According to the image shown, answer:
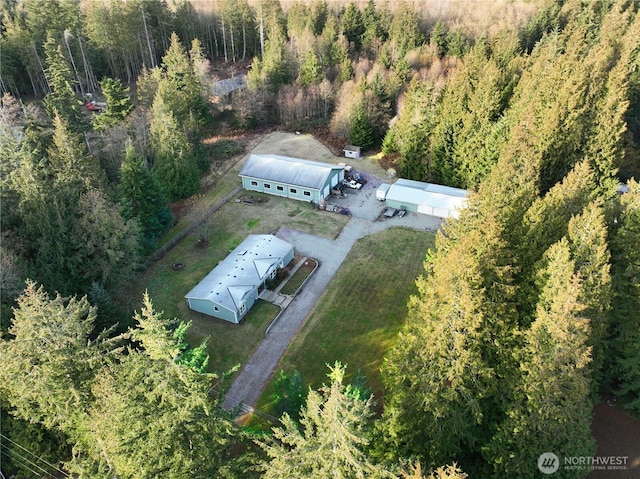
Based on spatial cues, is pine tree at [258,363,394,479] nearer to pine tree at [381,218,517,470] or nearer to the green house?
pine tree at [381,218,517,470]

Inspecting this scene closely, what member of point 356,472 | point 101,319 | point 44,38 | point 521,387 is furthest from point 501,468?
point 44,38

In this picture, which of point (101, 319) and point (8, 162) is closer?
point (101, 319)

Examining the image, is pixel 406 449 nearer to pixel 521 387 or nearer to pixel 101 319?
pixel 521 387

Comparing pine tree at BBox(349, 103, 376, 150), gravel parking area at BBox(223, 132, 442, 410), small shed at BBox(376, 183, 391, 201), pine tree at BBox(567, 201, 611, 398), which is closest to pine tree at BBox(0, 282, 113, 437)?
gravel parking area at BBox(223, 132, 442, 410)

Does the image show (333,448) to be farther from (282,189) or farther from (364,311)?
(282,189)

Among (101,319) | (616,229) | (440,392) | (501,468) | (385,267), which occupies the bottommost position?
(385,267)

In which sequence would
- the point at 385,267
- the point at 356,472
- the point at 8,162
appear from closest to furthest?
the point at 356,472, the point at 8,162, the point at 385,267
